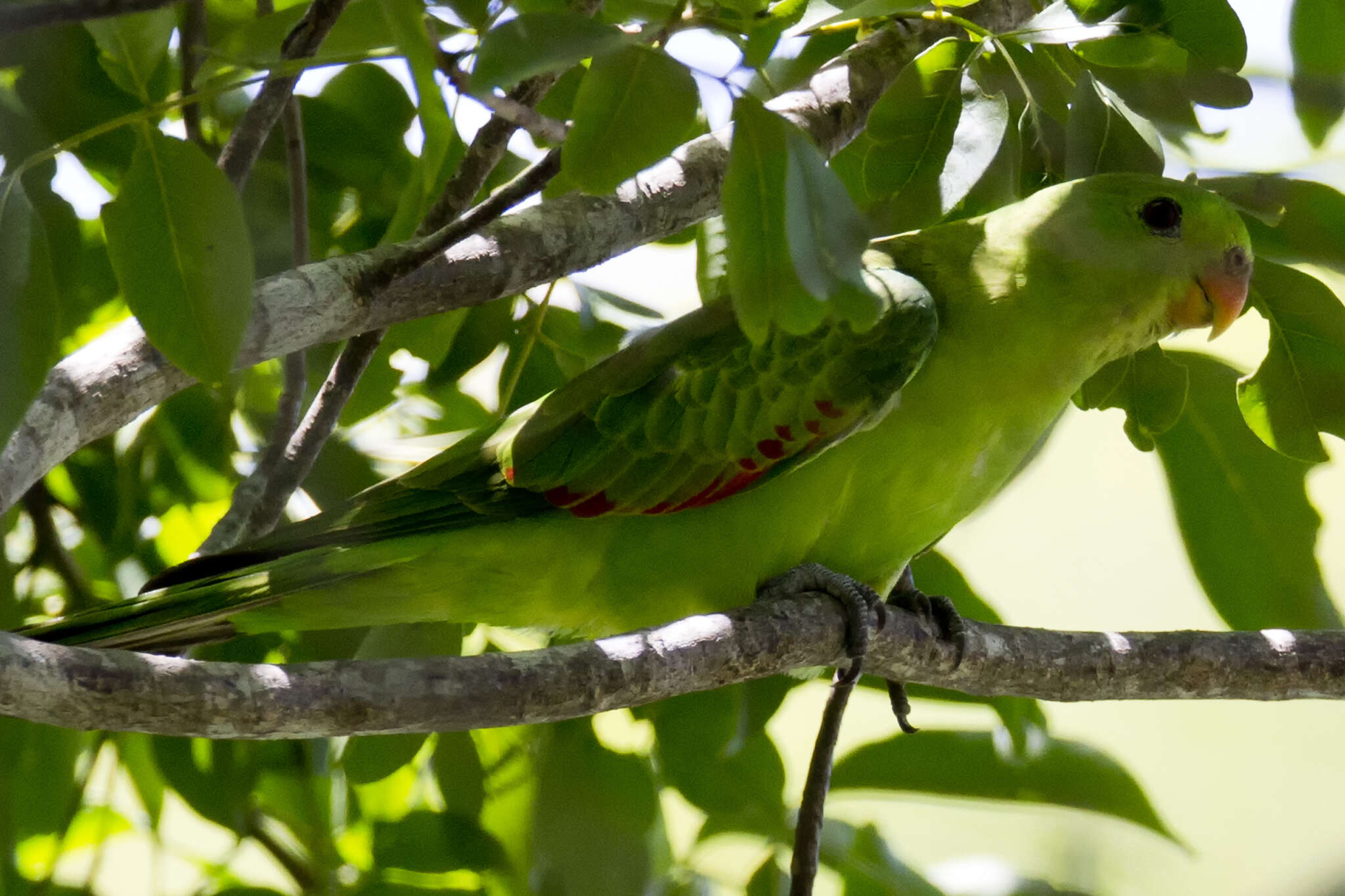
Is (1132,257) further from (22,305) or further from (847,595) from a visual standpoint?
(22,305)

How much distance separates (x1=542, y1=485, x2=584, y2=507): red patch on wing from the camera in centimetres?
157

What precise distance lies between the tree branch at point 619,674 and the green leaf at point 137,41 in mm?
687

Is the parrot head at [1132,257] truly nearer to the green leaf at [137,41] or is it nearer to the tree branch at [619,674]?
the tree branch at [619,674]

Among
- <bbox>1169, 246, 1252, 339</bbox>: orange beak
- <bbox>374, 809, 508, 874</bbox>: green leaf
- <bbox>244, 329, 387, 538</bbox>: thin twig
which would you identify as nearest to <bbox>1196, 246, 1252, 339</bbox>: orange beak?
<bbox>1169, 246, 1252, 339</bbox>: orange beak

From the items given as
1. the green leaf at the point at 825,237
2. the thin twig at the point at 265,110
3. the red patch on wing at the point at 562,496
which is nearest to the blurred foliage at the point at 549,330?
Answer: the green leaf at the point at 825,237

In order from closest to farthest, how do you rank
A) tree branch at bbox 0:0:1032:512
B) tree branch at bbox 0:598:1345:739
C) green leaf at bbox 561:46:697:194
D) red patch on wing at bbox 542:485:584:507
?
1. tree branch at bbox 0:598:1345:739
2. green leaf at bbox 561:46:697:194
3. tree branch at bbox 0:0:1032:512
4. red patch on wing at bbox 542:485:584:507

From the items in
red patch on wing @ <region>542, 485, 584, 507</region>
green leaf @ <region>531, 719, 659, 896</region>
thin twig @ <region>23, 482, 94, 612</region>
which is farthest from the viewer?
thin twig @ <region>23, 482, 94, 612</region>

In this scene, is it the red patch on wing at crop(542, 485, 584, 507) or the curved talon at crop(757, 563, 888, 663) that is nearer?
the curved talon at crop(757, 563, 888, 663)

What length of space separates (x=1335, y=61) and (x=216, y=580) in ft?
4.53

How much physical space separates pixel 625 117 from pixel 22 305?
1.74ft

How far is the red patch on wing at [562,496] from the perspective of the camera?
61.8 inches

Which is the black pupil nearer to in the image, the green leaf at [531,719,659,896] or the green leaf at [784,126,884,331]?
the green leaf at [784,126,884,331]

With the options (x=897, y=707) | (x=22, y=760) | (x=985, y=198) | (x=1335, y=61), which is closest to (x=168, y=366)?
(x=22, y=760)

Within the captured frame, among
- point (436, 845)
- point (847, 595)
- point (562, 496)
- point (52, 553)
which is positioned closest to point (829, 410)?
point (847, 595)
